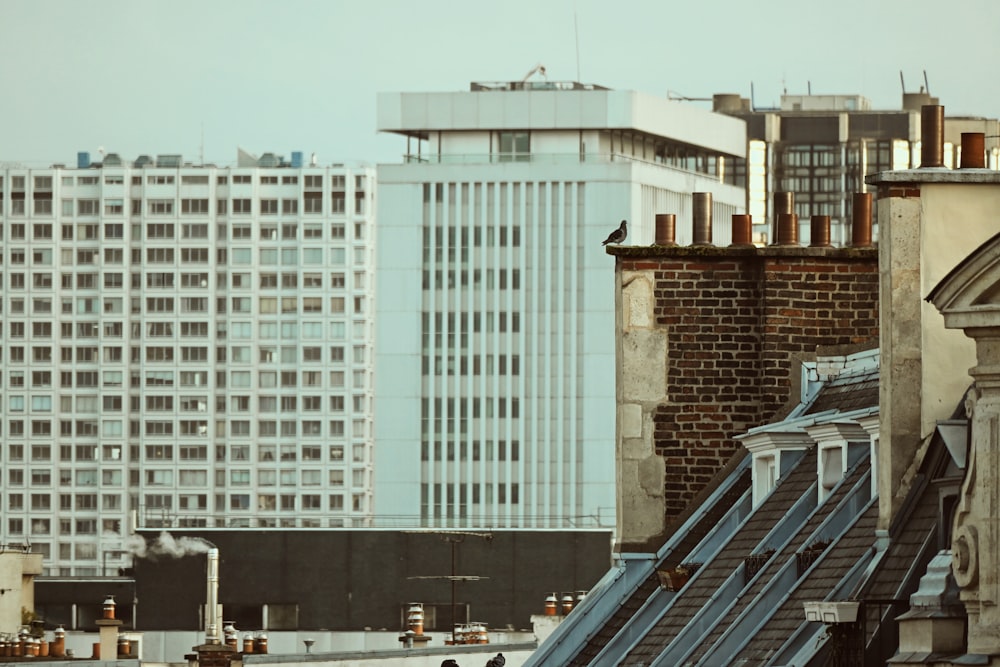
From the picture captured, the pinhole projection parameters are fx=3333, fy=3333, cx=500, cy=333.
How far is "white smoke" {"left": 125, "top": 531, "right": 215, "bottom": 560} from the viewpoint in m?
188

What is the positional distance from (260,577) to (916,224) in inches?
6566

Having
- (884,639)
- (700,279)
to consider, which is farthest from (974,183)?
(700,279)

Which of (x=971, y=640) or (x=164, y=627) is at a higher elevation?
(x=971, y=640)

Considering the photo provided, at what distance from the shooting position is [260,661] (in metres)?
77.2

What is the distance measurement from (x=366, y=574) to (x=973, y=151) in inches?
6287

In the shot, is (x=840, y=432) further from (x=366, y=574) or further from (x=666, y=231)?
(x=366, y=574)

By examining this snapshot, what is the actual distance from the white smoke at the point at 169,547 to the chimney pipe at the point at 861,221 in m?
153

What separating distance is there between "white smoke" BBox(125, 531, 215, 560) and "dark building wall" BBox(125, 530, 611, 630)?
507 millimetres

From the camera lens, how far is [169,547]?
627 ft

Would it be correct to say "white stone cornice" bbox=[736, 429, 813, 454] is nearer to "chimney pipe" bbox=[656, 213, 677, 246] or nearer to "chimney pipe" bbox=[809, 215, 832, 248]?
"chimney pipe" bbox=[809, 215, 832, 248]

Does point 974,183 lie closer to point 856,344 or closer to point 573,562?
point 856,344

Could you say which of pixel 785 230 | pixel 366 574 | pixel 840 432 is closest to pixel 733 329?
pixel 785 230

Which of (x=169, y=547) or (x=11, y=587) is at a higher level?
(x=11, y=587)

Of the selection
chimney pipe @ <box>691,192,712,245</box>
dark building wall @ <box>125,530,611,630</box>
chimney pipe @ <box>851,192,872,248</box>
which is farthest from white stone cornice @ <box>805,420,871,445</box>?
dark building wall @ <box>125,530,611,630</box>
